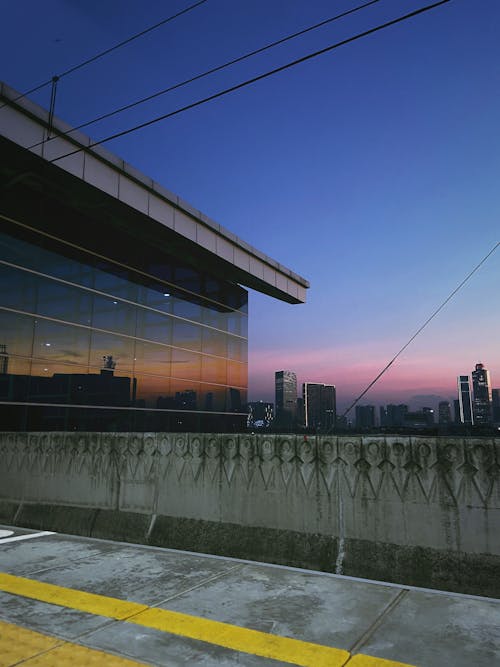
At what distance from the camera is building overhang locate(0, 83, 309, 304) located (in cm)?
1244

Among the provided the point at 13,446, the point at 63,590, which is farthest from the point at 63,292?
the point at 63,590

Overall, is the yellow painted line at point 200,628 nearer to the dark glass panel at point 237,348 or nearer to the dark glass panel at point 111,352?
the dark glass panel at point 111,352

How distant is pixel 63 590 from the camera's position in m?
4.60

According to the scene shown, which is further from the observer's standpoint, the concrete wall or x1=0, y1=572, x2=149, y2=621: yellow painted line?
the concrete wall

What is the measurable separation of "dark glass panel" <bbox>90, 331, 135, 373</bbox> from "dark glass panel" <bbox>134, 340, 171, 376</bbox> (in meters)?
0.33

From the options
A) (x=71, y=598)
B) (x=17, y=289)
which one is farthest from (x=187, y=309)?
(x=71, y=598)

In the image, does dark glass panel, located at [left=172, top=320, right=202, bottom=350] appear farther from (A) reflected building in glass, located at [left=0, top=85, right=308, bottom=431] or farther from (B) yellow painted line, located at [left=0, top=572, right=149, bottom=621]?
(B) yellow painted line, located at [left=0, top=572, right=149, bottom=621]

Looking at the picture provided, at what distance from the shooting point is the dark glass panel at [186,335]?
20.9 m

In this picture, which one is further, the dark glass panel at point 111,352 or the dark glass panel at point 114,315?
the dark glass panel at point 114,315

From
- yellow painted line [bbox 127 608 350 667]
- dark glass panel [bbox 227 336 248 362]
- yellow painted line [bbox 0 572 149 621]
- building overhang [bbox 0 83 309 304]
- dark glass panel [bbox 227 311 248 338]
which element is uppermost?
building overhang [bbox 0 83 309 304]

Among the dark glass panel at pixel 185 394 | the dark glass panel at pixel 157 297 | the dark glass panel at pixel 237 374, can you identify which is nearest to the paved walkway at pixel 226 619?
the dark glass panel at pixel 157 297

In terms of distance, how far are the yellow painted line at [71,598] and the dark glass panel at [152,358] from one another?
47.1ft

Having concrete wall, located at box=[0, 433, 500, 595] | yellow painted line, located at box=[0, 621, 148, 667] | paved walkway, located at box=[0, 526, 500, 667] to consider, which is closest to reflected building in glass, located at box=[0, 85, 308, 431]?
concrete wall, located at box=[0, 433, 500, 595]

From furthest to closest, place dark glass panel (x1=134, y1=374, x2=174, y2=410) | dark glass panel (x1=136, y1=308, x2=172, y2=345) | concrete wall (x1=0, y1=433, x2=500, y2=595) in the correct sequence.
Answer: dark glass panel (x1=136, y1=308, x2=172, y2=345), dark glass panel (x1=134, y1=374, x2=174, y2=410), concrete wall (x1=0, y1=433, x2=500, y2=595)
